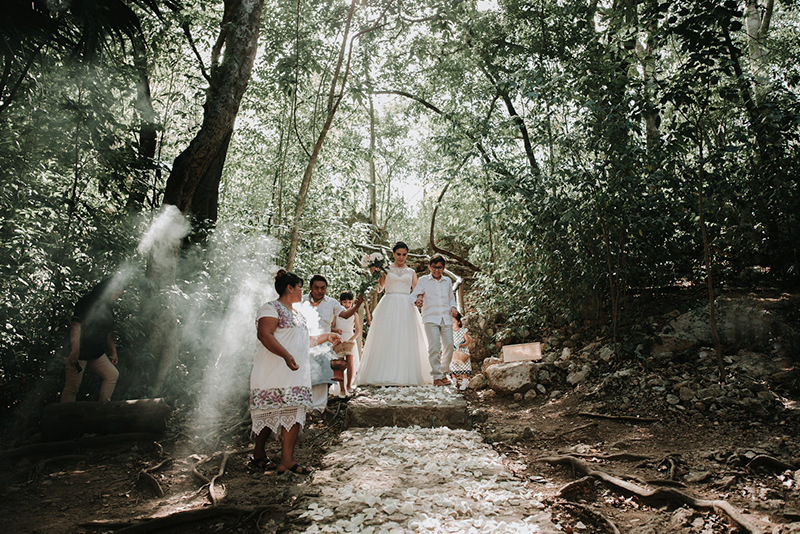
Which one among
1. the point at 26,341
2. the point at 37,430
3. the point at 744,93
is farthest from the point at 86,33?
the point at 744,93

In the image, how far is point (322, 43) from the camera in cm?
904

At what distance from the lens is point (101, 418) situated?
541cm

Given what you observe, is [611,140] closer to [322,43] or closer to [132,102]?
[322,43]

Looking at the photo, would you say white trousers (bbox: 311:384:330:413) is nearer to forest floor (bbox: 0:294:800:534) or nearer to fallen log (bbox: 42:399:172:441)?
forest floor (bbox: 0:294:800:534)

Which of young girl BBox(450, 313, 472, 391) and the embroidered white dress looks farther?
young girl BBox(450, 313, 472, 391)

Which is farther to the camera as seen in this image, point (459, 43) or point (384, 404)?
point (459, 43)

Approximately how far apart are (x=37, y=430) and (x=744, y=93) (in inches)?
381

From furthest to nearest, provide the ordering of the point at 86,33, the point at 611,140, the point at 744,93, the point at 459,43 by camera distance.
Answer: the point at 459,43 → the point at 611,140 → the point at 744,93 → the point at 86,33

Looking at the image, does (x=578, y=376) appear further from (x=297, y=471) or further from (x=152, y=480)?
(x=152, y=480)

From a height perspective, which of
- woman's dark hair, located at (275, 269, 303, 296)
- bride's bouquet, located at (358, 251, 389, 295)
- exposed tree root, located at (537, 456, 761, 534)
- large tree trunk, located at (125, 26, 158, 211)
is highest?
large tree trunk, located at (125, 26, 158, 211)

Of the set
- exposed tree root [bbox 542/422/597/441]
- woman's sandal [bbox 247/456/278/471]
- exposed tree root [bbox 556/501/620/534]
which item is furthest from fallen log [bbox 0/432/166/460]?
exposed tree root [bbox 556/501/620/534]

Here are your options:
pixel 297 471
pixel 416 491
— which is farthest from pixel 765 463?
pixel 297 471

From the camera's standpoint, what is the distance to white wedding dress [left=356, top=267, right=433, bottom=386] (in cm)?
753

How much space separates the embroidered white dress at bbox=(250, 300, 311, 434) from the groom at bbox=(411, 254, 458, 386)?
3331mm
